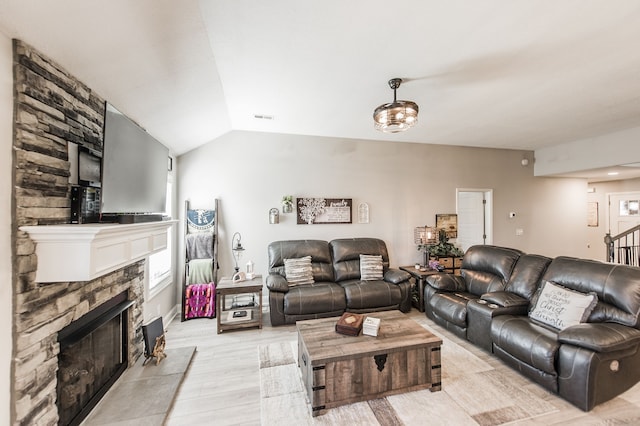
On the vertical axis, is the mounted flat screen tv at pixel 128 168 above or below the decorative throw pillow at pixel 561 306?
above

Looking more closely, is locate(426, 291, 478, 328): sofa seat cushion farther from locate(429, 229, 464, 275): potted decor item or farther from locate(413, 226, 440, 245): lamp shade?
locate(413, 226, 440, 245): lamp shade

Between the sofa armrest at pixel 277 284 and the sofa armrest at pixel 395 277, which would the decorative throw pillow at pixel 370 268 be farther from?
the sofa armrest at pixel 277 284

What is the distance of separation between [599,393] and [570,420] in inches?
13.2

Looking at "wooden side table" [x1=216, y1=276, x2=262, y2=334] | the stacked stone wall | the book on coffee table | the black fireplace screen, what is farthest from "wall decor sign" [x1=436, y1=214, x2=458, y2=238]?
the stacked stone wall

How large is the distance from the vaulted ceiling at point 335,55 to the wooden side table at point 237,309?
2.09 meters

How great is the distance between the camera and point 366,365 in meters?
2.05

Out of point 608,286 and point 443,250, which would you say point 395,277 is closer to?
point 443,250

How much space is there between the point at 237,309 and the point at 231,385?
1462 mm

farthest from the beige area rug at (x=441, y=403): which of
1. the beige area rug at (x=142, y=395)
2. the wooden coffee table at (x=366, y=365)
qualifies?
the beige area rug at (x=142, y=395)

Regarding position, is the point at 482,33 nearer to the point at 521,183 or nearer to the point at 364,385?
the point at 364,385

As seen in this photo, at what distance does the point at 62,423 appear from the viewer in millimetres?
1679

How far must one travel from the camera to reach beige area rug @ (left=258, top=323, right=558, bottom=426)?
189 cm

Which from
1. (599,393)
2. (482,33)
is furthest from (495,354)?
(482,33)

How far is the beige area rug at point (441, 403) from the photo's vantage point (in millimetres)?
1894
